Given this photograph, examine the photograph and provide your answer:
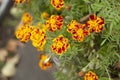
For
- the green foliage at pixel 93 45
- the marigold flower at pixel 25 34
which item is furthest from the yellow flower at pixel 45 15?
the marigold flower at pixel 25 34

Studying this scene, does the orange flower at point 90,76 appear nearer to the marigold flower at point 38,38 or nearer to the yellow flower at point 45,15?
the marigold flower at point 38,38

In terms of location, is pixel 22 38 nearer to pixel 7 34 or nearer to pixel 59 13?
pixel 59 13

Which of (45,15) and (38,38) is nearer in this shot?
(38,38)

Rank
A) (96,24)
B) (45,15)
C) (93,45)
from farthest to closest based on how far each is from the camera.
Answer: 1. (45,15)
2. (93,45)
3. (96,24)

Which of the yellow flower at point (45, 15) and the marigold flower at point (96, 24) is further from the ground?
the yellow flower at point (45, 15)

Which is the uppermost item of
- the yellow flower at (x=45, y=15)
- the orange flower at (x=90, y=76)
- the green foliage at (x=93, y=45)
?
the yellow flower at (x=45, y=15)

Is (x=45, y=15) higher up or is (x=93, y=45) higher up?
(x=45, y=15)

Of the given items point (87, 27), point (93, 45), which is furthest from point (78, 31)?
point (93, 45)

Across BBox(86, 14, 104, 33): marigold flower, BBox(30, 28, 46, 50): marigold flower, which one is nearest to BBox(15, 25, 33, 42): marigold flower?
BBox(30, 28, 46, 50): marigold flower

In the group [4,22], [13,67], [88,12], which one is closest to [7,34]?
[4,22]

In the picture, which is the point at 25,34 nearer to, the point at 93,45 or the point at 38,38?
the point at 38,38

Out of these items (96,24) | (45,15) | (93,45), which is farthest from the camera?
(45,15)
